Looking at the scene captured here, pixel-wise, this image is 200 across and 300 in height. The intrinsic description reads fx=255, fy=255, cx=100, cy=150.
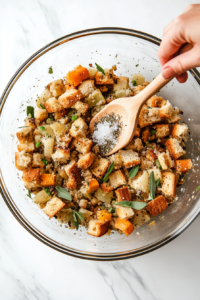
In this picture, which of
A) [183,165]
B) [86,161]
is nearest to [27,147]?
[86,161]

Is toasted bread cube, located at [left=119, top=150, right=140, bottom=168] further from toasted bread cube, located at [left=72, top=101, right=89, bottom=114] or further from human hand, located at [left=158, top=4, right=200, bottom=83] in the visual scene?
human hand, located at [left=158, top=4, right=200, bottom=83]

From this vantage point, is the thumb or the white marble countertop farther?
the white marble countertop

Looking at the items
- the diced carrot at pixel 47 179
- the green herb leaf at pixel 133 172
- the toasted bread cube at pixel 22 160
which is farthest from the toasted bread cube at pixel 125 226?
the toasted bread cube at pixel 22 160

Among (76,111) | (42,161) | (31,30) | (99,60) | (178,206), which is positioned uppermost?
(31,30)

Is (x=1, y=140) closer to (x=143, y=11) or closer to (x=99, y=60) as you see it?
(x=99, y=60)

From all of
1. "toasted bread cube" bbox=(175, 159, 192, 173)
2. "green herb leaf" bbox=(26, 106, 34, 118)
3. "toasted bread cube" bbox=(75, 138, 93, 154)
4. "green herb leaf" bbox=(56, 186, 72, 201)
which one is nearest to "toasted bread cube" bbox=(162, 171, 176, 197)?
"toasted bread cube" bbox=(175, 159, 192, 173)

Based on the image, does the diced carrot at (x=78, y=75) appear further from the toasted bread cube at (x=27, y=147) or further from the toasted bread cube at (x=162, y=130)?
the toasted bread cube at (x=162, y=130)

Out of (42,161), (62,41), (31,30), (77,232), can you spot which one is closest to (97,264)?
(77,232)
